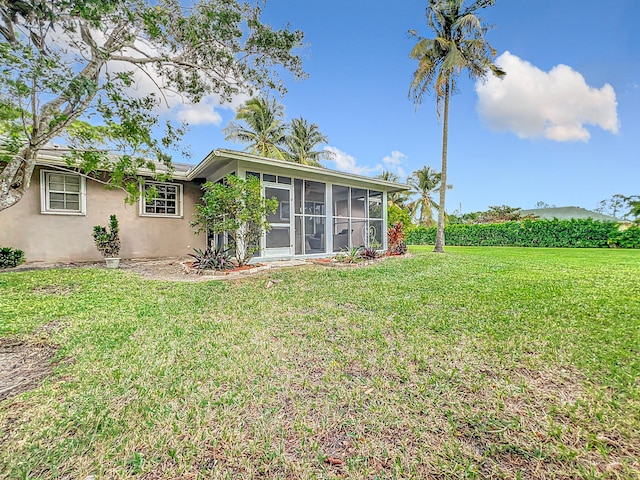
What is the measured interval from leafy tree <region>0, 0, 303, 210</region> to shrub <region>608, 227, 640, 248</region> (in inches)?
748

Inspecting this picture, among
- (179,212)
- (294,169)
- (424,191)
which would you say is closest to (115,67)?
(294,169)

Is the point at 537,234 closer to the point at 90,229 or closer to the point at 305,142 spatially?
the point at 305,142

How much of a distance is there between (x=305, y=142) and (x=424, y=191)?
41.0ft

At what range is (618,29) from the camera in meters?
10.3

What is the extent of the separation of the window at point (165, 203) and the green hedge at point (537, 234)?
19.5 metres

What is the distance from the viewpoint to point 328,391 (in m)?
2.02

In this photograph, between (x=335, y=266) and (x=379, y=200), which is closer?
(x=335, y=266)

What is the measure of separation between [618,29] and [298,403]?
16.6 m

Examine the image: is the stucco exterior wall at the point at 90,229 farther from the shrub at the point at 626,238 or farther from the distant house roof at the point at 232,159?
the shrub at the point at 626,238

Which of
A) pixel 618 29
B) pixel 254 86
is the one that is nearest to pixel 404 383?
pixel 254 86

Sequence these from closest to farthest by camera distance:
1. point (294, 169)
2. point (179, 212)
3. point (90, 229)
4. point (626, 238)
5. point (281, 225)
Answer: point (294, 169) < point (281, 225) < point (90, 229) < point (179, 212) < point (626, 238)

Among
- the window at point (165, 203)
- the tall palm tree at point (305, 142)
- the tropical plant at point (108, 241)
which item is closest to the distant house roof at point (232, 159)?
the window at point (165, 203)

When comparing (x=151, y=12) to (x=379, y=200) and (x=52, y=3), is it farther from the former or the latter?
(x=379, y=200)

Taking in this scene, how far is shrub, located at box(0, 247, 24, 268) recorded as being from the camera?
7110 mm
